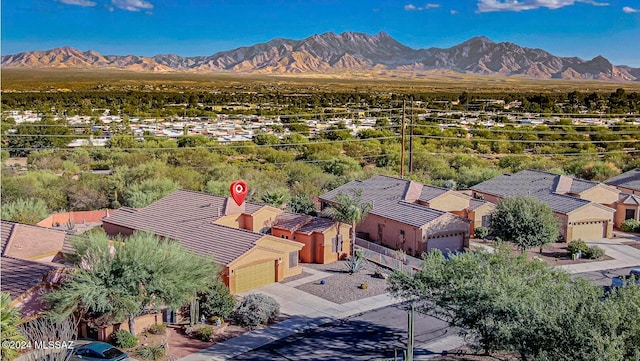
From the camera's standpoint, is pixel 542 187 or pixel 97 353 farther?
pixel 542 187

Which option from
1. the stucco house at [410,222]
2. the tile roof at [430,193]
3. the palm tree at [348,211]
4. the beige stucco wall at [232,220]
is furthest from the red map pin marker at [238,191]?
the tile roof at [430,193]

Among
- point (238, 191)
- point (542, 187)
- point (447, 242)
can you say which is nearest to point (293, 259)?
point (238, 191)

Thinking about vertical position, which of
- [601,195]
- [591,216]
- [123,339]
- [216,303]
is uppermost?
[601,195]

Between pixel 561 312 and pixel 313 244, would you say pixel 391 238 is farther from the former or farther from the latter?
pixel 561 312

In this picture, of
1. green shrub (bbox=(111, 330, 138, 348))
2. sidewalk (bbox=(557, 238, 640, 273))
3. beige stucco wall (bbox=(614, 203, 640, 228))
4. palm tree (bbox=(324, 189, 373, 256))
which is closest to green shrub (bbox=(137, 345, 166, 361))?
green shrub (bbox=(111, 330, 138, 348))

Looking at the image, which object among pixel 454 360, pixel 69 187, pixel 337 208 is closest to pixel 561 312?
pixel 454 360

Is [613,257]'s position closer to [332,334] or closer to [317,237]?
[317,237]

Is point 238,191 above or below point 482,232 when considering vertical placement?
above
